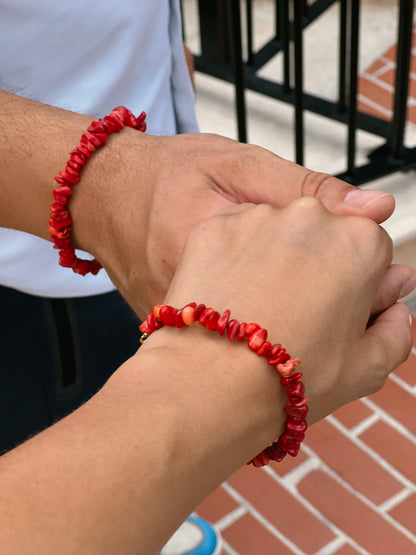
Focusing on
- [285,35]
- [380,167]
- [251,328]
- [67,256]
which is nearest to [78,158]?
[67,256]

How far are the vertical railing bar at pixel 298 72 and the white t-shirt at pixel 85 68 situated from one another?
921 mm

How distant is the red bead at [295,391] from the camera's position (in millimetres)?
695

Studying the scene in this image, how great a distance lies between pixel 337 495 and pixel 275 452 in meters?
1.20

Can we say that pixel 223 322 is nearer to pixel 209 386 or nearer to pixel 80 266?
pixel 209 386

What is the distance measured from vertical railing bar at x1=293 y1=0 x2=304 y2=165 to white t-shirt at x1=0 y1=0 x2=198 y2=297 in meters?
0.92

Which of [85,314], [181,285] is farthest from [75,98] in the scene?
[181,285]

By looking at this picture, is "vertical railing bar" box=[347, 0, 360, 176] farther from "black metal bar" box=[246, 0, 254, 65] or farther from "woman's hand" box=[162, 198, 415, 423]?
"woman's hand" box=[162, 198, 415, 423]

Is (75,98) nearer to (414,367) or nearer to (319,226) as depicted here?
(319,226)

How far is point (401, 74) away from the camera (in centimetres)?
217

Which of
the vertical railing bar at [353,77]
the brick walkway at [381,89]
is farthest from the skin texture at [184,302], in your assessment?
the brick walkway at [381,89]

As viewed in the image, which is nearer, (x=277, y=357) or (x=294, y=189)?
(x=277, y=357)

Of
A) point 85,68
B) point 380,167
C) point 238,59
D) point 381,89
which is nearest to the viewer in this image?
point 85,68

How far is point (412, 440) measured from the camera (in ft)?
6.50

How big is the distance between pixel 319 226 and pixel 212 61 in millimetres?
2206
